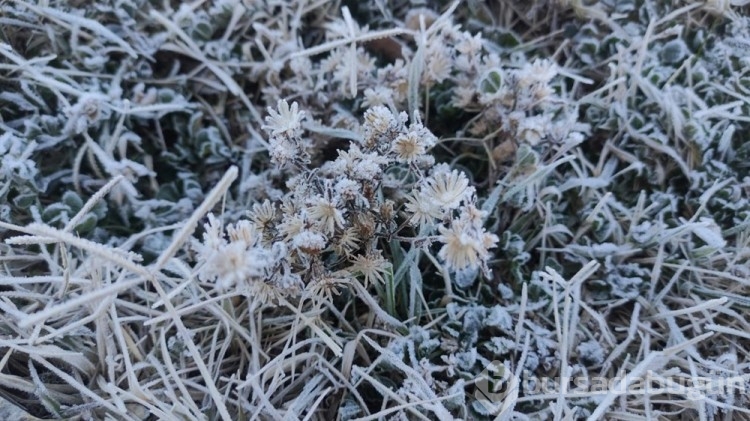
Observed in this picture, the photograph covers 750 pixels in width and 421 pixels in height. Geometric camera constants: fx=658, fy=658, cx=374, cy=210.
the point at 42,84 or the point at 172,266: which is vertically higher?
the point at 42,84

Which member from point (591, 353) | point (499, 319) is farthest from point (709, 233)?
point (499, 319)

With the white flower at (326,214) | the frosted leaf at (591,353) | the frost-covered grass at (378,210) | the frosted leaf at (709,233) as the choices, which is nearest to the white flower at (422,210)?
the frost-covered grass at (378,210)

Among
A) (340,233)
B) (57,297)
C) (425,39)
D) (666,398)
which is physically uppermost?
(425,39)

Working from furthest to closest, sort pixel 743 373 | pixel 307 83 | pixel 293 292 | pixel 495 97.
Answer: pixel 307 83 → pixel 495 97 → pixel 743 373 → pixel 293 292

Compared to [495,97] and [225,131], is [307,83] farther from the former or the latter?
[495,97]

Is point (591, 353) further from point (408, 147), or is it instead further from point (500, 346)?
point (408, 147)

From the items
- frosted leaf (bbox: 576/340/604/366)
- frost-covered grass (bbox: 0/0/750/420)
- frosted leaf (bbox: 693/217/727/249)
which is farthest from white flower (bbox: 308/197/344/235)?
frosted leaf (bbox: 693/217/727/249)

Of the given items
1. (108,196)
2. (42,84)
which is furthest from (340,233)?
(42,84)

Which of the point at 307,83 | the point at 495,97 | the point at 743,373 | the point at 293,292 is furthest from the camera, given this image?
the point at 307,83

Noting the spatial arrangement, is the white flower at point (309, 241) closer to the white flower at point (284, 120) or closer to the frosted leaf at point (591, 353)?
the white flower at point (284, 120)
